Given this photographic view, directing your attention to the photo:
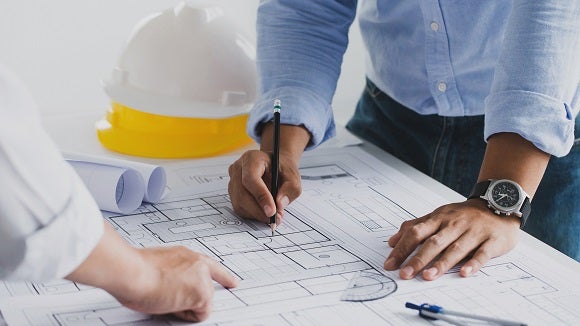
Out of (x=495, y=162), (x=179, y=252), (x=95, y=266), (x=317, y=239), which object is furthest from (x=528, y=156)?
(x=95, y=266)

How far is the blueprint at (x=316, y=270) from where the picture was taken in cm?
90

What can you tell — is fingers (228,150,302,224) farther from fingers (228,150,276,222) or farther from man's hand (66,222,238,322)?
man's hand (66,222,238,322)

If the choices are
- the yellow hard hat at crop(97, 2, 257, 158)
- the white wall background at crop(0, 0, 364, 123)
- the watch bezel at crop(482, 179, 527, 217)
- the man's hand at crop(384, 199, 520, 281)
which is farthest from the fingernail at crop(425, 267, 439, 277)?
the white wall background at crop(0, 0, 364, 123)

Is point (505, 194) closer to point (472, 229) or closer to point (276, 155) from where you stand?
point (472, 229)

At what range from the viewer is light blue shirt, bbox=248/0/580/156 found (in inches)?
43.8

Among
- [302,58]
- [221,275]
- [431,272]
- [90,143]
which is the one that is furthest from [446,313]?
[90,143]

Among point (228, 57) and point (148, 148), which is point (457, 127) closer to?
point (228, 57)

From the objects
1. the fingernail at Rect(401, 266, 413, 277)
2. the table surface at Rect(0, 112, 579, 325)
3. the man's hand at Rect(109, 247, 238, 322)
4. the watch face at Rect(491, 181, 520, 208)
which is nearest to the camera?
the man's hand at Rect(109, 247, 238, 322)

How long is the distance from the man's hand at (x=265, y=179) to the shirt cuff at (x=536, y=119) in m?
0.28

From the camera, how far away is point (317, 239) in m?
1.09

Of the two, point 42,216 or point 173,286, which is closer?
point 42,216

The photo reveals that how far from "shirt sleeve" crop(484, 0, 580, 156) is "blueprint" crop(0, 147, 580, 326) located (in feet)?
0.48

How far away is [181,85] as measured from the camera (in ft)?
4.38

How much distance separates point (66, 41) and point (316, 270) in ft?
4.58
